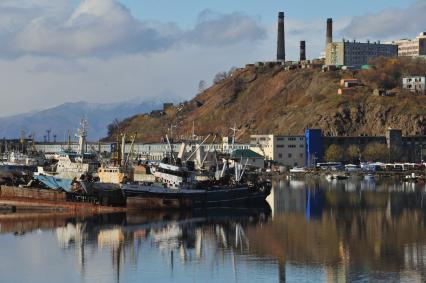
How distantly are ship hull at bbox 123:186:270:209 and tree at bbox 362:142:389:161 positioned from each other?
7300 centimetres

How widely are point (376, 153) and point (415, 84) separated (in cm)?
2934

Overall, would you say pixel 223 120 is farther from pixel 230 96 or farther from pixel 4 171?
pixel 4 171

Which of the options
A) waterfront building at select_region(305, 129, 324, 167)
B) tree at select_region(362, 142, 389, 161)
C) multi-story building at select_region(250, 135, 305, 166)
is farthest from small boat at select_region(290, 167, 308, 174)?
tree at select_region(362, 142, 389, 161)

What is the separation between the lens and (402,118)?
154 m

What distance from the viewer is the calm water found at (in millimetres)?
44375

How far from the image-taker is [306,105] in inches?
6604

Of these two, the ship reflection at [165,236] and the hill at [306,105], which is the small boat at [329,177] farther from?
the ship reflection at [165,236]

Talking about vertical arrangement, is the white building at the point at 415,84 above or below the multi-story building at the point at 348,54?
below

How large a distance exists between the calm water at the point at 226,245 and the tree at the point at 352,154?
68513 mm

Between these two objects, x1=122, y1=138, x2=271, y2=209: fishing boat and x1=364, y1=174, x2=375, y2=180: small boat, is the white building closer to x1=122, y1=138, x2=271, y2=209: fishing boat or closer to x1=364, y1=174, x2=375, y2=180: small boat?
x1=364, y1=174, x2=375, y2=180: small boat

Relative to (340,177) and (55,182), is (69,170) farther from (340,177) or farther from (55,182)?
(340,177)

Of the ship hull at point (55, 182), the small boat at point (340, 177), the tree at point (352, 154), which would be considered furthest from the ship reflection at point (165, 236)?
the tree at point (352, 154)

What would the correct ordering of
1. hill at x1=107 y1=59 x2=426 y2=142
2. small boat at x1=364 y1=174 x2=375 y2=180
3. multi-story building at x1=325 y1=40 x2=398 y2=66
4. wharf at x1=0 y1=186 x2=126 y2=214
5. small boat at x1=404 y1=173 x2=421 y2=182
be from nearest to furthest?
wharf at x1=0 y1=186 x2=126 y2=214 < small boat at x1=404 y1=173 x2=421 y2=182 < small boat at x1=364 y1=174 x2=375 y2=180 < hill at x1=107 y1=59 x2=426 y2=142 < multi-story building at x1=325 y1=40 x2=398 y2=66

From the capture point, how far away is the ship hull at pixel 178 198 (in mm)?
71312
